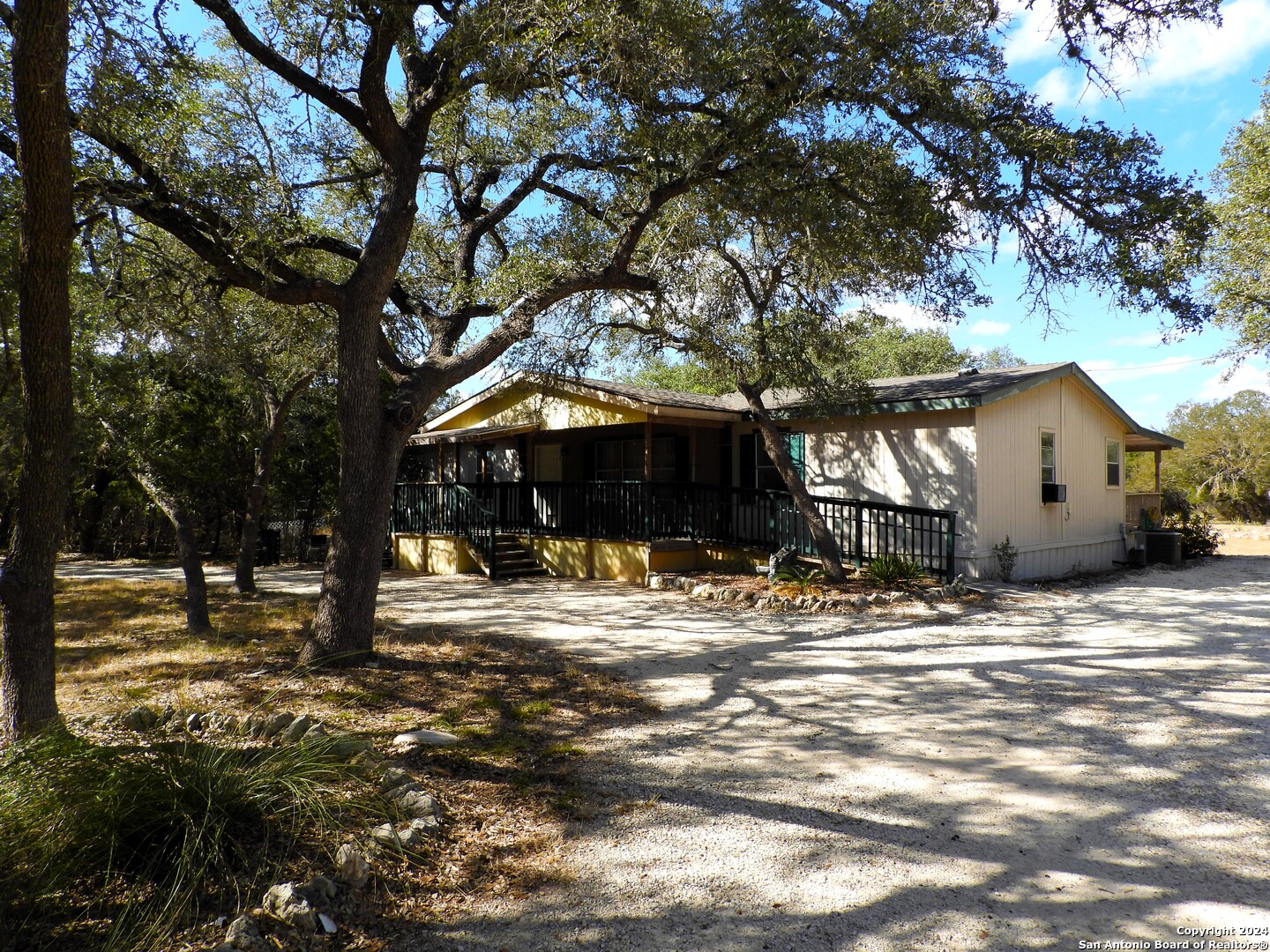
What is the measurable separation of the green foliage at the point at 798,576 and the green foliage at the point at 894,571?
2.69 feet

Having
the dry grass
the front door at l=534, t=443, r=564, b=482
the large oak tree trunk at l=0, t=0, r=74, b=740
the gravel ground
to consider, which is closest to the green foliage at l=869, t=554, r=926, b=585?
the gravel ground

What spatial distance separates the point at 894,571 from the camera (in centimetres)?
1089

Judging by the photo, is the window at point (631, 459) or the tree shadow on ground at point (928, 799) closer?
the tree shadow on ground at point (928, 799)

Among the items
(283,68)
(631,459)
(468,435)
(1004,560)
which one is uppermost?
(283,68)

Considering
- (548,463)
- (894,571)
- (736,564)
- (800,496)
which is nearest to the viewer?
(894,571)

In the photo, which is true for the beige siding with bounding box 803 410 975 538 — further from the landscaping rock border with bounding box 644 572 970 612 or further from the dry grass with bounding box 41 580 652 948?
the dry grass with bounding box 41 580 652 948

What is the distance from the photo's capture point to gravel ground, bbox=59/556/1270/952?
2.82 meters

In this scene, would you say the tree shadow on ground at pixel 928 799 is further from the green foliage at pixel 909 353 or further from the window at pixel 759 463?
the green foliage at pixel 909 353

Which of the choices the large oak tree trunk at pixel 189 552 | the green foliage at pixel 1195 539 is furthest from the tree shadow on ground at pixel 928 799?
the green foliage at pixel 1195 539

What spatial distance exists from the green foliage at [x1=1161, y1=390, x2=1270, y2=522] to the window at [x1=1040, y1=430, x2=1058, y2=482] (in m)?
25.6

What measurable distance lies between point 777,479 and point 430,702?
32.8 ft

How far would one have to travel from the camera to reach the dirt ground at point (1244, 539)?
769 inches

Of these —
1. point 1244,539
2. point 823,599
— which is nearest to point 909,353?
point 1244,539

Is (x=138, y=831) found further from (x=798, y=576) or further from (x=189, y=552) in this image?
(x=798, y=576)
